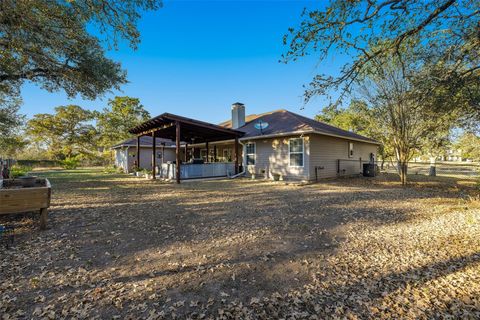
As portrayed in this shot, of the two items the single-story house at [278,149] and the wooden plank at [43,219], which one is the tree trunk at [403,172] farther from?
the wooden plank at [43,219]

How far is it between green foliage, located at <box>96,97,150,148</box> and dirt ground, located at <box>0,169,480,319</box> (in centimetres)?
2738

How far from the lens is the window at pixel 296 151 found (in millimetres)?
12008

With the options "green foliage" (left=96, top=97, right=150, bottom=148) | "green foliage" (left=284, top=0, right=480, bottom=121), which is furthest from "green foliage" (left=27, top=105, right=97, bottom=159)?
"green foliage" (left=284, top=0, right=480, bottom=121)

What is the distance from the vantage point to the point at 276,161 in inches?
513

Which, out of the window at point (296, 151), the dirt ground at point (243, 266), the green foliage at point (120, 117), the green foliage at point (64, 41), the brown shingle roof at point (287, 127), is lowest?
the dirt ground at point (243, 266)

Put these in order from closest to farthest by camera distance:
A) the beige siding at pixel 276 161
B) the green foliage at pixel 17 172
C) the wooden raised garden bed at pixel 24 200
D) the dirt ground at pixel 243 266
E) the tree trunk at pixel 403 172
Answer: the dirt ground at pixel 243 266 → the wooden raised garden bed at pixel 24 200 → the green foliage at pixel 17 172 → the tree trunk at pixel 403 172 → the beige siding at pixel 276 161

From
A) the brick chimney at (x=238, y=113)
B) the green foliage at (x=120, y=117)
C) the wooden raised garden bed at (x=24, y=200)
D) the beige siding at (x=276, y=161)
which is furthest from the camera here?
the green foliage at (x=120, y=117)

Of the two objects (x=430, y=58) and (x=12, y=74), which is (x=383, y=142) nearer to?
(x=430, y=58)

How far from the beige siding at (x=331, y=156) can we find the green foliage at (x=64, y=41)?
31.6ft

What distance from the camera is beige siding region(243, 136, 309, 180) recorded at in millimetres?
11914

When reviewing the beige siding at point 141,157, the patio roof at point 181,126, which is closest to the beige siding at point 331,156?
the patio roof at point 181,126

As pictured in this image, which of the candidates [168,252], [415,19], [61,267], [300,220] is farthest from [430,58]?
[61,267]

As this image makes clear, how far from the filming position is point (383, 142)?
1852cm

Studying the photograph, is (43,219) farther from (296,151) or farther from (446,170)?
(446,170)
